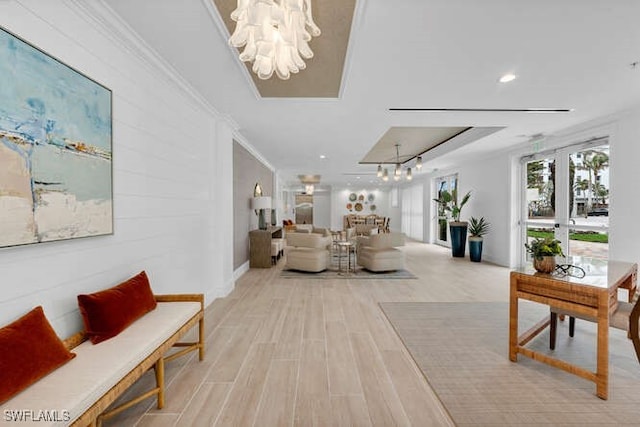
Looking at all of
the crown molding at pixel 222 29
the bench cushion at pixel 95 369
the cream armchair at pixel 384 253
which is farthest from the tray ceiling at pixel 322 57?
the cream armchair at pixel 384 253

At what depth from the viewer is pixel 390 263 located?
18.0 feet

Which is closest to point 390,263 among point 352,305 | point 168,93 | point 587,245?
point 352,305

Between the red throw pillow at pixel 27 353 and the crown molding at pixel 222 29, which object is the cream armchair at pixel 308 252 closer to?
the crown molding at pixel 222 29

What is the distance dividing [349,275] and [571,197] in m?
4.27

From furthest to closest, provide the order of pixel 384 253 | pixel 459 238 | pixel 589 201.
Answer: pixel 459 238 → pixel 384 253 → pixel 589 201

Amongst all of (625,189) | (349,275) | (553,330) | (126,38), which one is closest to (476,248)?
(625,189)

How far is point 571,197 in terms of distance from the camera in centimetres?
470

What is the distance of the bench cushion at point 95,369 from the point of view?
44.9 inches

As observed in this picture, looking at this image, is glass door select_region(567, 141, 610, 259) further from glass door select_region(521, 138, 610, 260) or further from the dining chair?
the dining chair

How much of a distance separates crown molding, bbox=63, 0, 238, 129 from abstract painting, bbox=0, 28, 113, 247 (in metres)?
0.44

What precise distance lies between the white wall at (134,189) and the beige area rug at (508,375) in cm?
262

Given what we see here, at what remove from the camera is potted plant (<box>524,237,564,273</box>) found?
217 cm

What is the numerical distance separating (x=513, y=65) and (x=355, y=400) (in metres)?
3.23

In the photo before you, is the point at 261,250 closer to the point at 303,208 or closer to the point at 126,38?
the point at 126,38
